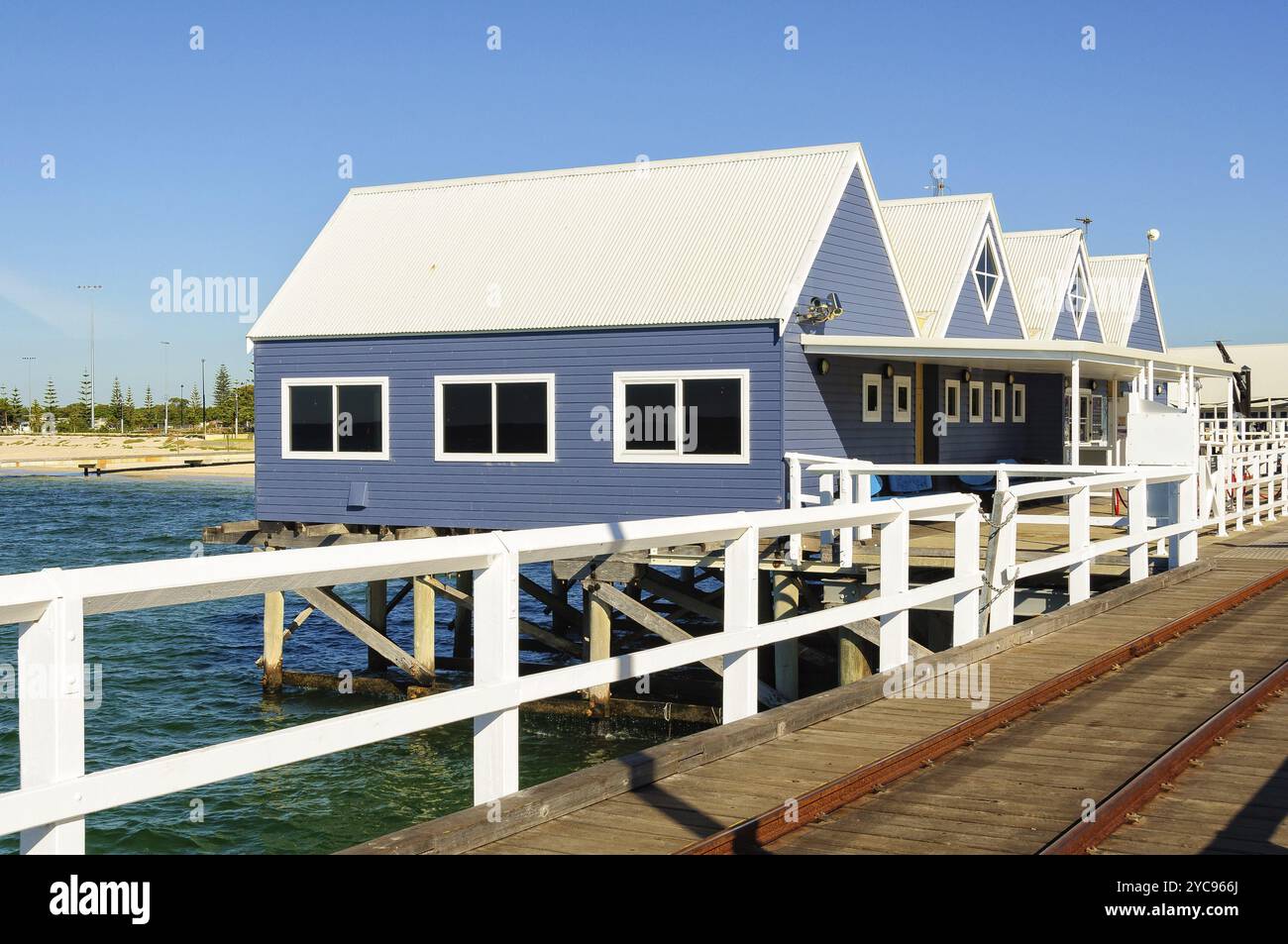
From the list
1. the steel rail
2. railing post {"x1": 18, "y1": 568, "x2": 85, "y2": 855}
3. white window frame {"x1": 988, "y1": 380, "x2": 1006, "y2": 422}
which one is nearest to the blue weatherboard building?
white window frame {"x1": 988, "y1": 380, "x2": 1006, "y2": 422}

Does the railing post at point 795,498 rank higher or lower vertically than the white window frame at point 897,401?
lower

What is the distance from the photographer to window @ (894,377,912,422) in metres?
22.8

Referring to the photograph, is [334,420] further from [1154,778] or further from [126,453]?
[126,453]

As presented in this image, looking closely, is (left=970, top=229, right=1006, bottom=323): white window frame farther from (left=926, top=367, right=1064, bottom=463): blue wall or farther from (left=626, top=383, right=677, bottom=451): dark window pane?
(left=626, top=383, right=677, bottom=451): dark window pane

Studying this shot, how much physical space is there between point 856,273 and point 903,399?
2.39 metres

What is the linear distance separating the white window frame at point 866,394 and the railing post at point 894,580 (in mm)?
12479

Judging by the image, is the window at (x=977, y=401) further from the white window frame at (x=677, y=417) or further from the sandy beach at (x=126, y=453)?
the sandy beach at (x=126, y=453)

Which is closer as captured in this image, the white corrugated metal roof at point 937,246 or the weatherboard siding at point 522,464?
the weatherboard siding at point 522,464

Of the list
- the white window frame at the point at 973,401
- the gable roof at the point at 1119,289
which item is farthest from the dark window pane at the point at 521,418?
the gable roof at the point at 1119,289

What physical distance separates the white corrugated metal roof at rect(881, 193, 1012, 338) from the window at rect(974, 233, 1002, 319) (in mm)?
258

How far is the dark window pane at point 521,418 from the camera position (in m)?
20.7

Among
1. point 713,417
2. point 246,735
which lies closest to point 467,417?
point 713,417

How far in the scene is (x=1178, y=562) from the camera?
1583cm
